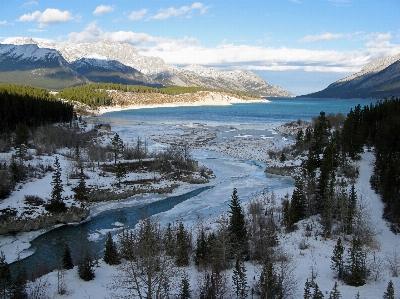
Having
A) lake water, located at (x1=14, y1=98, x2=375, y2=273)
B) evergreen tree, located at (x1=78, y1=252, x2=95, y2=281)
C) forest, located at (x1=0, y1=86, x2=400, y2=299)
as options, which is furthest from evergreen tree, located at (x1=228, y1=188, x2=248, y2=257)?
evergreen tree, located at (x1=78, y1=252, x2=95, y2=281)

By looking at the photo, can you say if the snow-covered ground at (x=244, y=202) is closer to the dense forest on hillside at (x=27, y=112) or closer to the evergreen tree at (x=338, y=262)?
the evergreen tree at (x=338, y=262)

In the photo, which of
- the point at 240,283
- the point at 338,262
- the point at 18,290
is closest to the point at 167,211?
the point at 240,283

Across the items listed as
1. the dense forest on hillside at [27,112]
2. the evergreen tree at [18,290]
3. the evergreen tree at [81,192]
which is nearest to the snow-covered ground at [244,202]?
the evergreen tree at [18,290]

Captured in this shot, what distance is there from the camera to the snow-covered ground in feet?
63.8

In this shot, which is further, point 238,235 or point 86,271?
point 238,235

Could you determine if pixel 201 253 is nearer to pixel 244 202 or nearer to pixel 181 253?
pixel 181 253

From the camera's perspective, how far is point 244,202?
37.4 metres

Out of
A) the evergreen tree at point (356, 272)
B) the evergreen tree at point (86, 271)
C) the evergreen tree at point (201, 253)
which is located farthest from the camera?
the evergreen tree at point (201, 253)

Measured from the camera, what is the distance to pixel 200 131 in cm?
10050

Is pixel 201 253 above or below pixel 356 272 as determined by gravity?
below

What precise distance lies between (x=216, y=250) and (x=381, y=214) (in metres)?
15.5

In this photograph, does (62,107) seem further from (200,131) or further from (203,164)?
(203,164)

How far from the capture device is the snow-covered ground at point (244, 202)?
63.8 ft

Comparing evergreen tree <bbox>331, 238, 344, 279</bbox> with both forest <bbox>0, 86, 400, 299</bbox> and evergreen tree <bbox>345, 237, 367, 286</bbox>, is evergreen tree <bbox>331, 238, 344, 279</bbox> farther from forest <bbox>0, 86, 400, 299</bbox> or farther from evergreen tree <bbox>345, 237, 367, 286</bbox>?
evergreen tree <bbox>345, 237, 367, 286</bbox>
